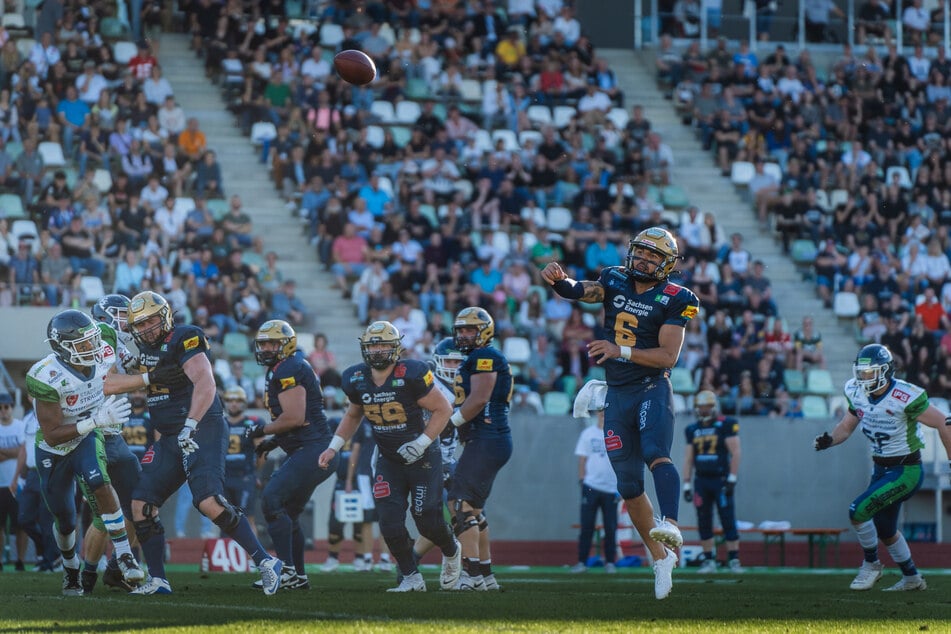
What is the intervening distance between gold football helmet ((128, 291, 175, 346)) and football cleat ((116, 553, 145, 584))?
1487mm

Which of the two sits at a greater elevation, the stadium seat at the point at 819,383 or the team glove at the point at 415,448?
the team glove at the point at 415,448

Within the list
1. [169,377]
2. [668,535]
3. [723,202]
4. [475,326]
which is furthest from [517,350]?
[668,535]

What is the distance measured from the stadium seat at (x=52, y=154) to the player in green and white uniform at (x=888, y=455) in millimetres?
13342

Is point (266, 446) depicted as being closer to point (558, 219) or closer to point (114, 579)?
point (114, 579)

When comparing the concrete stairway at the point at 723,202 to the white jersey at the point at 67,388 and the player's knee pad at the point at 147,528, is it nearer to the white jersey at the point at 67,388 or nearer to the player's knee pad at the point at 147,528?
the player's knee pad at the point at 147,528

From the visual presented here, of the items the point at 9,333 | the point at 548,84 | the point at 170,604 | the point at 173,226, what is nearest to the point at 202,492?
the point at 170,604

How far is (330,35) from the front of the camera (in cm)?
2675

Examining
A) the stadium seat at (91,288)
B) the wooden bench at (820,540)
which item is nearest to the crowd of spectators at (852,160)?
the wooden bench at (820,540)

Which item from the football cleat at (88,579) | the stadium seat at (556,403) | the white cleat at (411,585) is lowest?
the stadium seat at (556,403)

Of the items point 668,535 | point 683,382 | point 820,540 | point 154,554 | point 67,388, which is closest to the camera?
point 668,535

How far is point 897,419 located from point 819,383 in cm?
965

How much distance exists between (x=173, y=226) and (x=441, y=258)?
3801 mm

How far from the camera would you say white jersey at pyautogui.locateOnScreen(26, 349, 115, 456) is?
10711 millimetres

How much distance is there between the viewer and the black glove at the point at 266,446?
12133 millimetres
